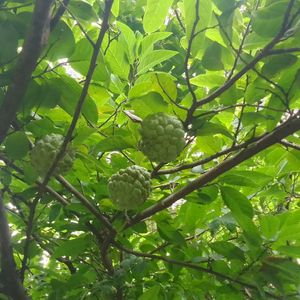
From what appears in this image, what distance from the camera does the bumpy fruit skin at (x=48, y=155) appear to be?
4.38 feet

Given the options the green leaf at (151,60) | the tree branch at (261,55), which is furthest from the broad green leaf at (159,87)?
the green leaf at (151,60)

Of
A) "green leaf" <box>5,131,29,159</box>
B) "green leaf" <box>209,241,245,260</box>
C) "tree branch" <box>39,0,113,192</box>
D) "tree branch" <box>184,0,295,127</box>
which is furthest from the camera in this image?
"green leaf" <box>209,241,245,260</box>

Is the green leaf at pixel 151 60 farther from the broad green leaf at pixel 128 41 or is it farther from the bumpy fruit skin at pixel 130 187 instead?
the bumpy fruit skin at pixel 130 187

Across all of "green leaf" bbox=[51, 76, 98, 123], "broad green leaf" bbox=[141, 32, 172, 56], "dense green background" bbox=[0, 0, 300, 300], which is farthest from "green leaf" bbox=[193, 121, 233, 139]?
"broad green leaf" bbox=[141, 32, 172, 56]

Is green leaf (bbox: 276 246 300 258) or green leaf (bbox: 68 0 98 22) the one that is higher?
green leaf (bbox: 68 0 98 22)

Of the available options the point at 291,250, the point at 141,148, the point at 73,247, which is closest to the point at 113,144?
the point at 141,148

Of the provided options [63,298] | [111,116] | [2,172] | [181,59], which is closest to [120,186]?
[111,116]

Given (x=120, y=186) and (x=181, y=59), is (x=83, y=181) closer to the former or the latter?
(x=120, y=186)

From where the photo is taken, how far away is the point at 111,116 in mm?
Answer: 1662

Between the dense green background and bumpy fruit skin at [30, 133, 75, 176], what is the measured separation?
0.05 m

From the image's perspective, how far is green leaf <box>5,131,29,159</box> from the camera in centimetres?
136

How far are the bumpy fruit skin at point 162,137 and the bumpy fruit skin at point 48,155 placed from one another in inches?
10.0

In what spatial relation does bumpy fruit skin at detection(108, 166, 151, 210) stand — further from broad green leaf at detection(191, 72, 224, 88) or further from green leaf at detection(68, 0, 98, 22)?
green leaf at detection(68, 0, 98, 22)

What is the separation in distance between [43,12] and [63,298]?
1424 millimetres
